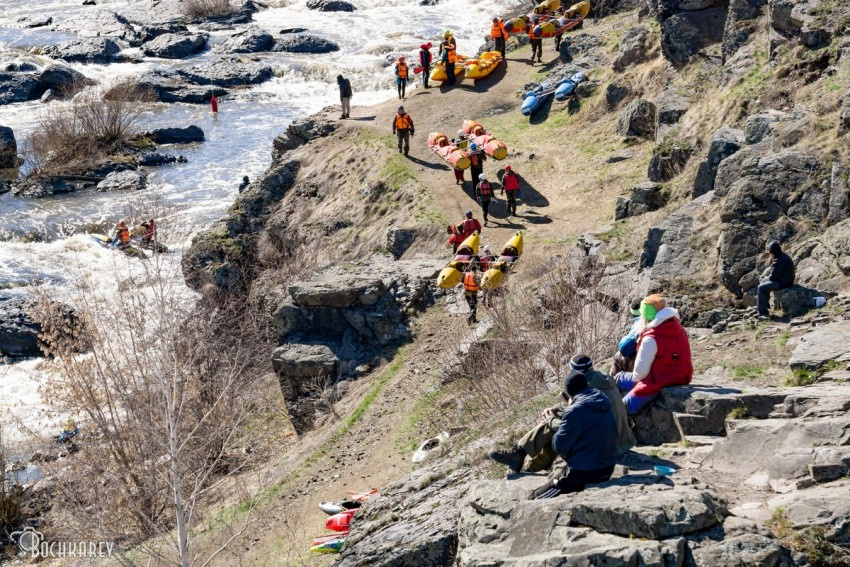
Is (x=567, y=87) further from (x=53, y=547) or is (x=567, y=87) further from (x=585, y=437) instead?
(x=585, y=437)

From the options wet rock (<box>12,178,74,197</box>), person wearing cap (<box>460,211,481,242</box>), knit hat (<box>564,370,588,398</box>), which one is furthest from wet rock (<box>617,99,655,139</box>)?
wet rock (<box>12,178,74,197</box>)

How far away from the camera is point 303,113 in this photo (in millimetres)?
45688

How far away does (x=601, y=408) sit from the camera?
Result: 873cm

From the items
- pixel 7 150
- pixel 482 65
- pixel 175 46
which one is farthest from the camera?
pixel 175 46

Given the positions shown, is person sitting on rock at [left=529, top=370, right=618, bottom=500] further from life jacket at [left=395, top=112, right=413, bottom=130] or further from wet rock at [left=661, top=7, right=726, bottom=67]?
life jacket at [left=395, top=112, right=413, bottom=130]

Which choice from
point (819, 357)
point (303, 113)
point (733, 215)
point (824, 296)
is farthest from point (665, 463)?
point (303, 113)

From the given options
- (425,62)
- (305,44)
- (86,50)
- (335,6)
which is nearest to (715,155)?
(425,62)

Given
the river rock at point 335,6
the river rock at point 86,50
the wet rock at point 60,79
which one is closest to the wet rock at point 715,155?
the wet rock at point 60,79

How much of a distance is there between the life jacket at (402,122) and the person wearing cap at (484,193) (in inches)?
178

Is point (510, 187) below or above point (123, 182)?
above

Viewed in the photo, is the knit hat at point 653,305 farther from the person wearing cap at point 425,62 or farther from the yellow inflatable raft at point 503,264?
the person wearing cap at point 425,62

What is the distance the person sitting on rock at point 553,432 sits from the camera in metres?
8.96

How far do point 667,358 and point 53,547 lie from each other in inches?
532

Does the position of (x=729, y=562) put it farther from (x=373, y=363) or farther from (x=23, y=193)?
(x=23, y=193)
